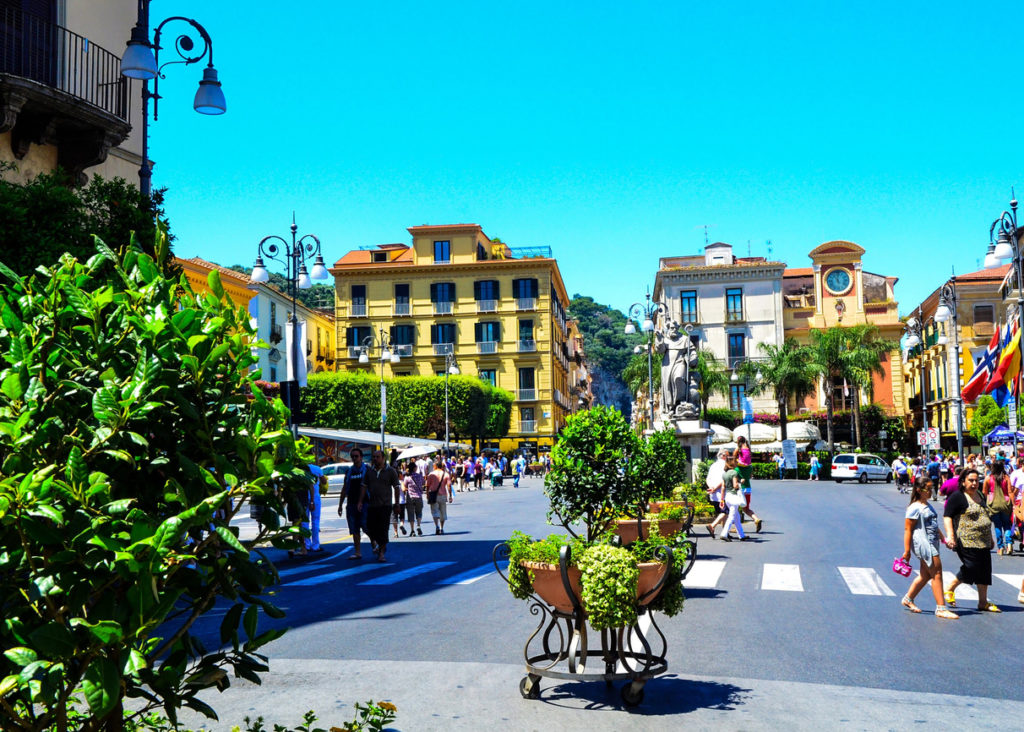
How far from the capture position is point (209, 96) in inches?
486

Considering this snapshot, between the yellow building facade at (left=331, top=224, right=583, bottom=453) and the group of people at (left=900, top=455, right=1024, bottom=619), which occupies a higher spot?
the yellow building facade at (left=331, top=224, right=583, bottom=453)

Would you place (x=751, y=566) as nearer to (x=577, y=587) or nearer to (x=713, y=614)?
(x=713, y=614)

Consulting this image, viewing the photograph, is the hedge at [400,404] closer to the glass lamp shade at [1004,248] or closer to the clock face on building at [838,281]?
the clock face on building at [838,281]

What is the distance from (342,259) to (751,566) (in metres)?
63.9

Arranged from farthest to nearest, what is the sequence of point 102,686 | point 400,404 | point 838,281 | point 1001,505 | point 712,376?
point 838,281
point 712,376
point 400,404
point 1001,505
point 102,686

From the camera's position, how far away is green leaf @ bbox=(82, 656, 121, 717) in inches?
105

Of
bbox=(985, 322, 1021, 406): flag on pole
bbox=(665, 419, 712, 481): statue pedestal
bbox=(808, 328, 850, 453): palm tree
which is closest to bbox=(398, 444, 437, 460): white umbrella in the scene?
bbox=(665, 419, 712, 481): statue pedestal

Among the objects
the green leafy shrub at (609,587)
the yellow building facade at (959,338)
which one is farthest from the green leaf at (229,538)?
the yellow building facade at (959,338)

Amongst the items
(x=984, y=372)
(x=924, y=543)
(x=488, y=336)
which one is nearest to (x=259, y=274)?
(x=924, y=543)

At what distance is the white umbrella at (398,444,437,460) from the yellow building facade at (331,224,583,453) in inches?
826

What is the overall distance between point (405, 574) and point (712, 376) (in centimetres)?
5559

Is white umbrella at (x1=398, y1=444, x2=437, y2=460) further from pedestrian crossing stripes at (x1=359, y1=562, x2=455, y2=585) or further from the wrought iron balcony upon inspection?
the wrought iron balcony

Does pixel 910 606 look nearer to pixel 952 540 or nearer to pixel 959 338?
pixel 952 540

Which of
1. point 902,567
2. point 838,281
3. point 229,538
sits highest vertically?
point 838,281
